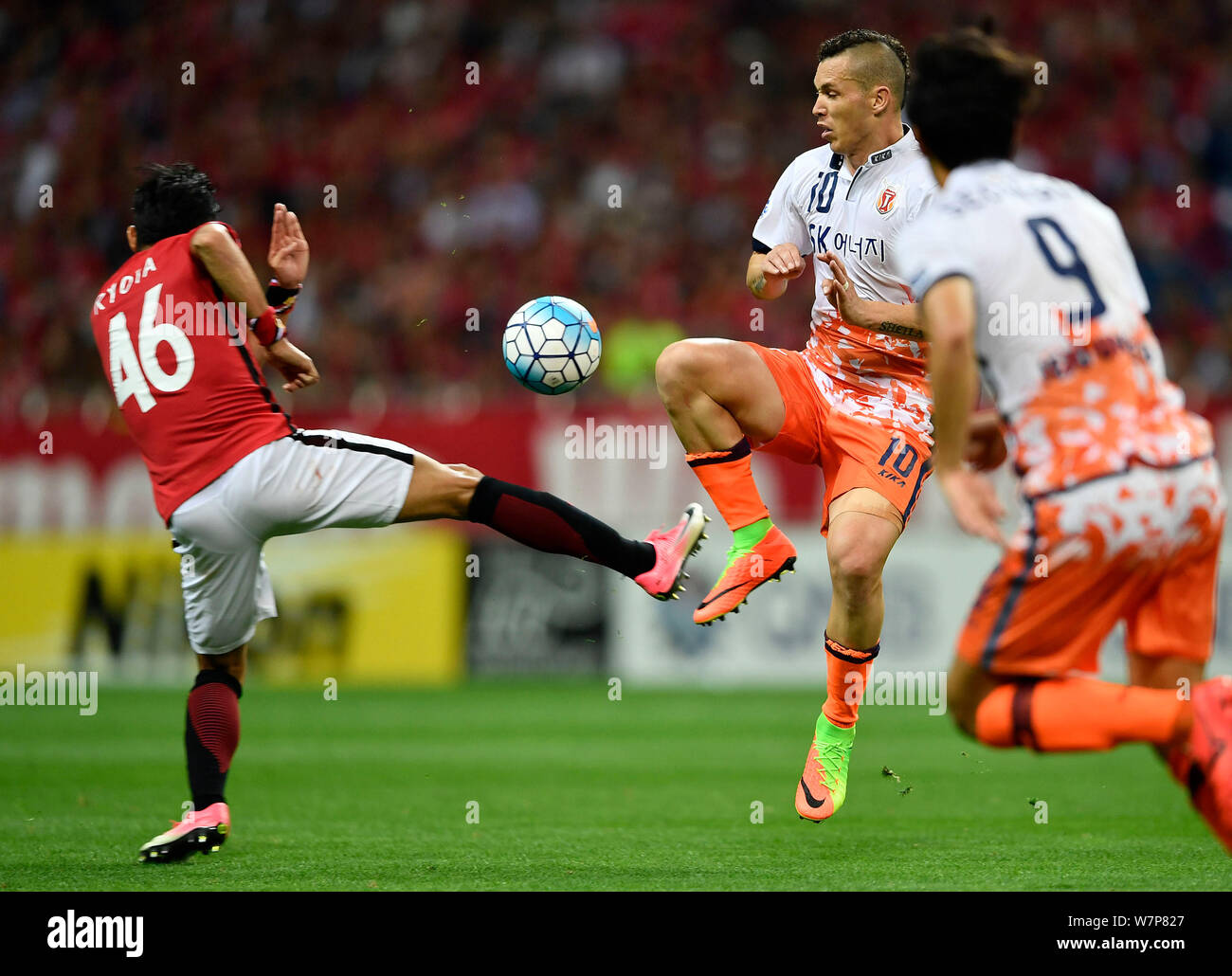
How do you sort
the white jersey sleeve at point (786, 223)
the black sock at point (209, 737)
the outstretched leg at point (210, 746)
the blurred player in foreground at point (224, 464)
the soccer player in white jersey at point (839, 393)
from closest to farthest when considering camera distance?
the blurred player in foreground at point (224, 464), the outstretched leg at point (210, 746), the black sock at point (209, 737), the soccer player in white jersey at point (839, 393), the white jersey sleeve at point (786, 223)

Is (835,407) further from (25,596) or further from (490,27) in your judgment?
(490,27)

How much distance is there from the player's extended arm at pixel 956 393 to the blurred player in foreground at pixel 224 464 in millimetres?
2073

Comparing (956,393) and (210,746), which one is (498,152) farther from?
(956,393)

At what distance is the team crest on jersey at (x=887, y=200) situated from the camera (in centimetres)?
643

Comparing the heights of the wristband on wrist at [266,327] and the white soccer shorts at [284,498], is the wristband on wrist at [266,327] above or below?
above

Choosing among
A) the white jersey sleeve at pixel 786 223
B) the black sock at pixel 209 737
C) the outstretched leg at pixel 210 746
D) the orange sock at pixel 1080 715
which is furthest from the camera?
the white jersey sleeve at pixel 786 223

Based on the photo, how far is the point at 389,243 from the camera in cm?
1772

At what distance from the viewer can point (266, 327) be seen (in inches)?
236

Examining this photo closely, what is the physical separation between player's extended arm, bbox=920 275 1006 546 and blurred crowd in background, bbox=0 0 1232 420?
11.3m

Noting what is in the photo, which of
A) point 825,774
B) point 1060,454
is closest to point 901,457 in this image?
point 825,774

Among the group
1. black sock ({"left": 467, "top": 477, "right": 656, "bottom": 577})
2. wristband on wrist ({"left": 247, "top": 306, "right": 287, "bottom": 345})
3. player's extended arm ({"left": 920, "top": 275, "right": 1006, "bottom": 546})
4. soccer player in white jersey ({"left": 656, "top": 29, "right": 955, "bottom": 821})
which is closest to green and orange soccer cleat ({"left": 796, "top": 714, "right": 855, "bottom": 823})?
soccer player in white jersey ({"left": 656, "top": 29, "right": 955, "bottom": 821})

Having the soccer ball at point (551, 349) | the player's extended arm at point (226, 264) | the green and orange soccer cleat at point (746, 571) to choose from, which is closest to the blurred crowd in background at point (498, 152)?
the soccer ball at point (551, 349)

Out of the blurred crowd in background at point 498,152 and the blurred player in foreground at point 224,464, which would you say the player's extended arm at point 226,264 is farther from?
the blurred crowd in background at point 498,152

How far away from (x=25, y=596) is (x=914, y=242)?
11.7 metres
